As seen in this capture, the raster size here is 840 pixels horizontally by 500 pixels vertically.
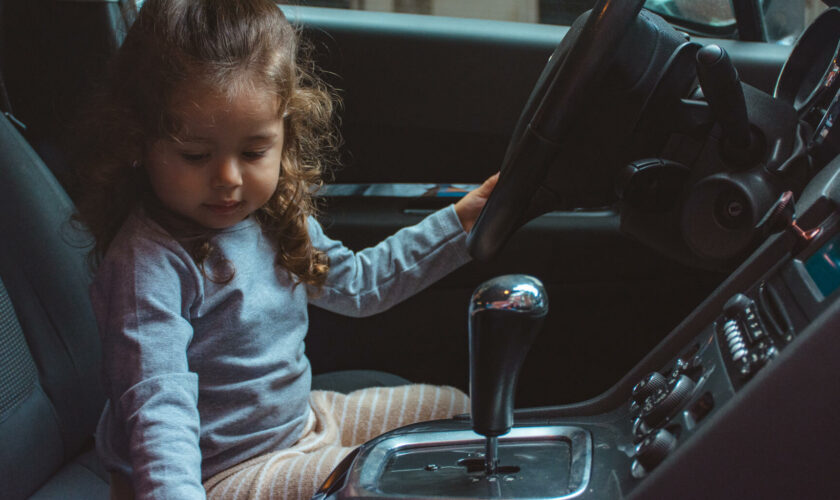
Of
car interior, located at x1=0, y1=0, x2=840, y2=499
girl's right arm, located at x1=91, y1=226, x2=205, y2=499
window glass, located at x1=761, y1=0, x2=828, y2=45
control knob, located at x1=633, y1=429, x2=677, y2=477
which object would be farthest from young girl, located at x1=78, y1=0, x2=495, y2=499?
window glass, located at x1=761, y1=0, x2=828, y2=45

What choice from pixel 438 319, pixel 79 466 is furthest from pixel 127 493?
pixel 438 319

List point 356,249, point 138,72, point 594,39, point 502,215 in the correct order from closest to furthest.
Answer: point 594,39, point 502,215, point 138,72, point 356,249

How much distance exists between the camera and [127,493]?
1065mm

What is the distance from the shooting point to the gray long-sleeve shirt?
930 millimetres

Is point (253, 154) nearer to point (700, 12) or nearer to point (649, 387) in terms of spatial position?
point (649, 387)

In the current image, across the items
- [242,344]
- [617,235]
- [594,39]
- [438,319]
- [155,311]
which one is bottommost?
[438,319]

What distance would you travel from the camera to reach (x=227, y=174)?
3.26 feet

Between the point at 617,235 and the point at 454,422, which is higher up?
the point at 454,422

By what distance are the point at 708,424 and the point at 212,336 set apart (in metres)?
0.63

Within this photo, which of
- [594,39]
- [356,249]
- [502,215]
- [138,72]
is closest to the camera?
[594,39]

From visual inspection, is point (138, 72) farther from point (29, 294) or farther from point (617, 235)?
point (617, 235)

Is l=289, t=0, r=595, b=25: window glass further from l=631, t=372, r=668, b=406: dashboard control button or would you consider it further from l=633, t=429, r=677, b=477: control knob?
l=633, t=429, r=677, b=477: control knob

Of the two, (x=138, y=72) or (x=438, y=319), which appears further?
(x=438, y=319)

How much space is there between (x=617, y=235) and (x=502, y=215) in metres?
0.70
